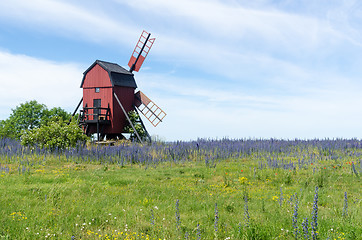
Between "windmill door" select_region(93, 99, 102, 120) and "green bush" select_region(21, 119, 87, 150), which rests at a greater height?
"windmill door" select_region(93, 99, 102, 120)

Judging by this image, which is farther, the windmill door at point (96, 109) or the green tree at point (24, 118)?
the green tree at point (24, 118)

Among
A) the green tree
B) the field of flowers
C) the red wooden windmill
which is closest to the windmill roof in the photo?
the red wooden windmill

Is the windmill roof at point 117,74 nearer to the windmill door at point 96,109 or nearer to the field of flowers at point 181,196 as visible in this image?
the windmill door at point 96,109

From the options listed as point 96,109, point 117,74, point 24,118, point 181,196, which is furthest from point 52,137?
point 24,118

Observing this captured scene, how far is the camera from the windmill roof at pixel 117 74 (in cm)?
2877

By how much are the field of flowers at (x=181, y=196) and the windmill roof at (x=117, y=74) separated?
41.1 feet

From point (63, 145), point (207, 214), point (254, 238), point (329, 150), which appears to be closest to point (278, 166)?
point (329, 150)

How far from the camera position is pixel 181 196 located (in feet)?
29.7

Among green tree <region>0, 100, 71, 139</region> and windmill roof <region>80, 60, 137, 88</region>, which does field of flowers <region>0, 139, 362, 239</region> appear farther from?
green tree <region>0, 100, 71, 139</region>

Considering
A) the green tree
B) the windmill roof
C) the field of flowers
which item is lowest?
the field of flowers

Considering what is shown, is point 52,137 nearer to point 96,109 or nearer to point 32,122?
point 96,109

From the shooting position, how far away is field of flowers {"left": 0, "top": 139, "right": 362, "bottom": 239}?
6109 millimetres

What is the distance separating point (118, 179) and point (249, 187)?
4.59 meters

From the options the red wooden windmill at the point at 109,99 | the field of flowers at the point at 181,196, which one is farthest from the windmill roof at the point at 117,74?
the field of flowers at the point at 181,196
